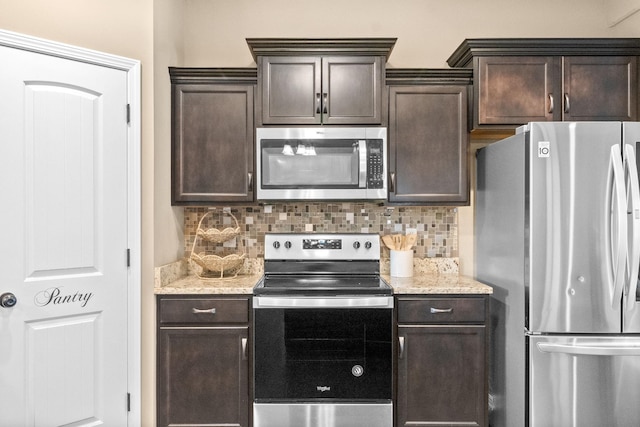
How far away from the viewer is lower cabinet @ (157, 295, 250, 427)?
2330 millimetres

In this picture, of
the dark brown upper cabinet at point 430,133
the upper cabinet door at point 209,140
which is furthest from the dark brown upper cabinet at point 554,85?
the upper cabinet door at point 209,140

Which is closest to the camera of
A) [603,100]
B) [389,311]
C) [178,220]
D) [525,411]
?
[525,411]

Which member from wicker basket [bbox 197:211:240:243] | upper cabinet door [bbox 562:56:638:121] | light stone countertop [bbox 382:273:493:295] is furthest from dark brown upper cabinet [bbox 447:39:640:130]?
wicker basket [bbox 197:211:240:243]

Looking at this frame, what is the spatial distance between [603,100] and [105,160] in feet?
9.53

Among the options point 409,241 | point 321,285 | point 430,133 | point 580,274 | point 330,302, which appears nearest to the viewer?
point 580,274

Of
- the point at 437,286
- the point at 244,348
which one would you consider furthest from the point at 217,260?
the point at 437,286

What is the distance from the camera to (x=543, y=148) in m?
2.08

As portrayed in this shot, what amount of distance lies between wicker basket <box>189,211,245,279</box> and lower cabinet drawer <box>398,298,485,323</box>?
3.48 feet

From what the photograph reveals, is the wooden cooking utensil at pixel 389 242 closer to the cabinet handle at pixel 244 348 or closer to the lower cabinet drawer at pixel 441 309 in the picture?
the lower cabinet drawer at pixel 441 309

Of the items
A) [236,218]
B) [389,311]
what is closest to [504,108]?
[389,311]

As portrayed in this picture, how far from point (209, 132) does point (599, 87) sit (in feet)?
7.85

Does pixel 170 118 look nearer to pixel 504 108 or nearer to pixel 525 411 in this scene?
pixel 504 108

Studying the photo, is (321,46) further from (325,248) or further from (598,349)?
(598,349)

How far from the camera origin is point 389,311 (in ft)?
7.54
